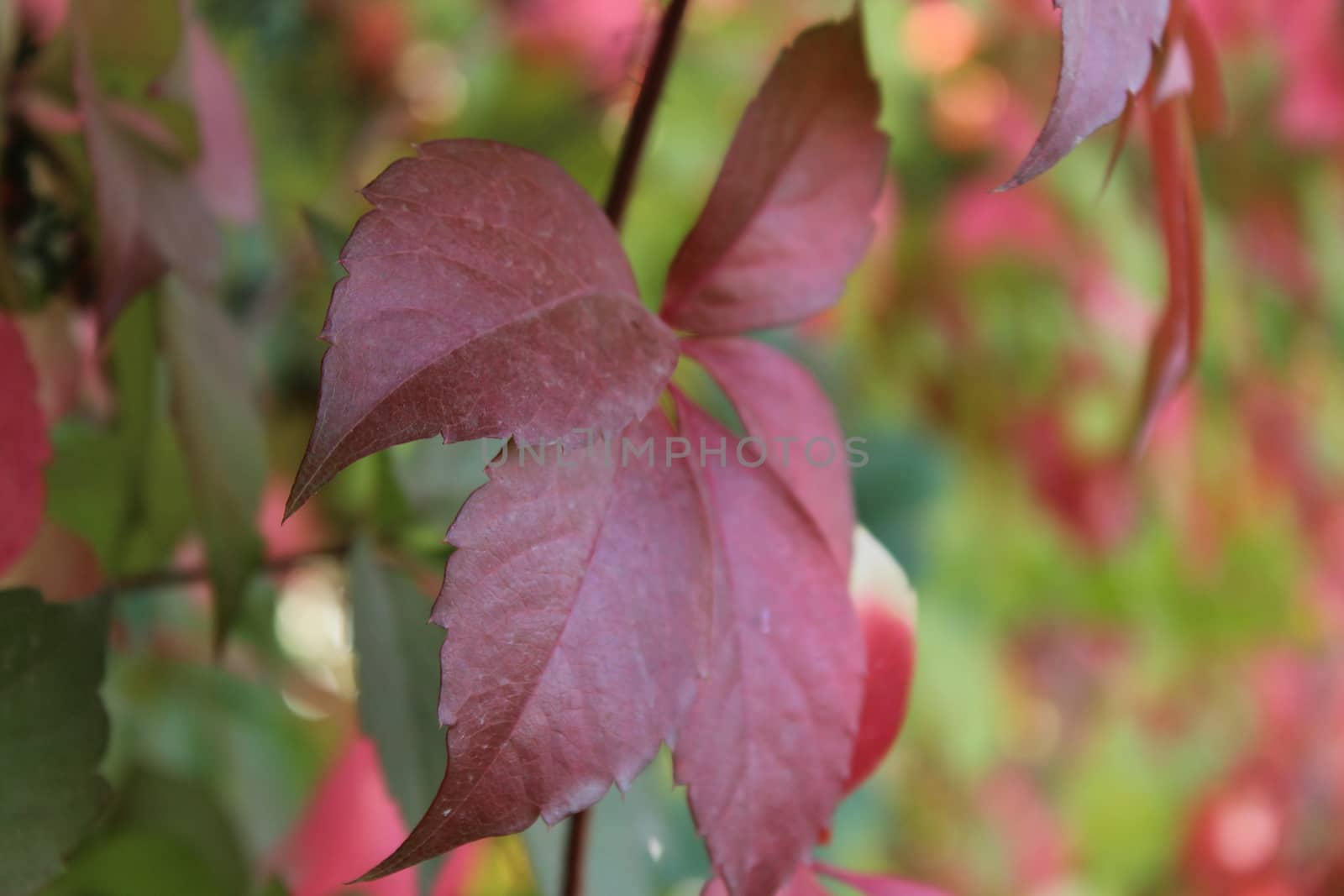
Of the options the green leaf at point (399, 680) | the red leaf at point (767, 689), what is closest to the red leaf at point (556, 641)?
the red leaf at point (767, 689)

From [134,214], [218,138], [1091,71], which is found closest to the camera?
[1091,71]

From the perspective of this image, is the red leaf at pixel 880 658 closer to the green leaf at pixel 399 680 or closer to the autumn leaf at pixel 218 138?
the green leaf at pixel 399 680

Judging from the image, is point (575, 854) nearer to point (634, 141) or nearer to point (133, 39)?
point (634, 141)

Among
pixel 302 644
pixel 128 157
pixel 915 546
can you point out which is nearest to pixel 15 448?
pixel 128 157

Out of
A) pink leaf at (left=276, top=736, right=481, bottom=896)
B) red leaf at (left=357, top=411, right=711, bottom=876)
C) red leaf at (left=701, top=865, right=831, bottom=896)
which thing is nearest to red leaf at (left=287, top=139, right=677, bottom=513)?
red leaf at (left=357, top=411, right=711, bottom=876)

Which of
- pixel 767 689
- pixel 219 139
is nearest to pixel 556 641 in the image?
pixel 767 689
